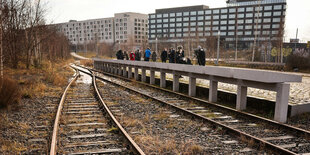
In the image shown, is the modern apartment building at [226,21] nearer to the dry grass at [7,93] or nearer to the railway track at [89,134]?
the dry grass at [7,93]

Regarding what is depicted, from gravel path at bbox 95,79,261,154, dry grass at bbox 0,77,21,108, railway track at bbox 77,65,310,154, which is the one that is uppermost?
dry grass at bbox 0,77,21,108

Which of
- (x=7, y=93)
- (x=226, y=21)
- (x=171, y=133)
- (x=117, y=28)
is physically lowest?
(x=171, y=133)

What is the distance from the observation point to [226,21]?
99.8m

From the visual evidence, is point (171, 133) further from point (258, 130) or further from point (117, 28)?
point (117, 28)

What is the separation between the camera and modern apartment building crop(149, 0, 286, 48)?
89.1 metres

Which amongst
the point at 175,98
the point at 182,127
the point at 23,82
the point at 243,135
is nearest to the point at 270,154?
the point at 243,135

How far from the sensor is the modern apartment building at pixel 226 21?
8912 cm

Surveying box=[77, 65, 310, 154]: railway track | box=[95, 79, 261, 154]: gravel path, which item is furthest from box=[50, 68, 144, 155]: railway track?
box=[77, 65, 310, 154]: railway track

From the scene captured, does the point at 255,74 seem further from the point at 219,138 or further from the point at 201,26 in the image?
the point at 201,26

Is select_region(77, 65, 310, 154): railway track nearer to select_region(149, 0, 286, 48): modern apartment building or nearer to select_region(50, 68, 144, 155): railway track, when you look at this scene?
select_region(50, 68, 144, 155): railway track

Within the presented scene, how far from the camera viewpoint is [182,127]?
6.12m

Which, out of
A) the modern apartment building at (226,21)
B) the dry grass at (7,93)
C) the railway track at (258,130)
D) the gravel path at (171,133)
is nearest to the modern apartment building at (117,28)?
the modern apartment building at (226,21)

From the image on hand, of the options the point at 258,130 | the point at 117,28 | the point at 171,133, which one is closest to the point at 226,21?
the point at 117,28

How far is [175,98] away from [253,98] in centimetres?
315
